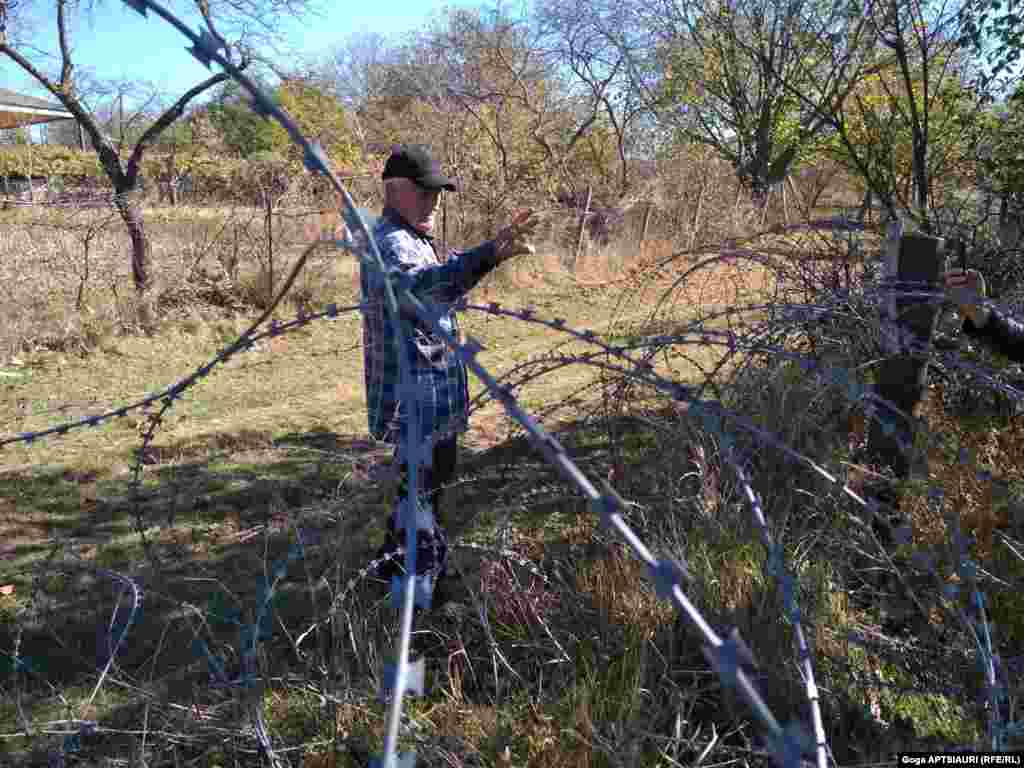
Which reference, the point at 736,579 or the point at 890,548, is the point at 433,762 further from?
the point at 890,548

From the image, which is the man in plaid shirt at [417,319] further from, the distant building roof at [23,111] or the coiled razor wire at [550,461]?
the distant building roof at [23,111]

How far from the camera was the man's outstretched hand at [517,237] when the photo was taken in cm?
227

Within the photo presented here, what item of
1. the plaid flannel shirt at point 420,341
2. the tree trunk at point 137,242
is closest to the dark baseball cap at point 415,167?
the plaid flannel shirt at point 420,341

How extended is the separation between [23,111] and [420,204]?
21.5 metres

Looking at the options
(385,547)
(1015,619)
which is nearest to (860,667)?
(1015,619)

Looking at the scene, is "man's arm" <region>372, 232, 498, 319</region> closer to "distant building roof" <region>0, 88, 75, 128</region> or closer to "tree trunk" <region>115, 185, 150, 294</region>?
"tree trunk" <region>115, 185, 150, 294</region>

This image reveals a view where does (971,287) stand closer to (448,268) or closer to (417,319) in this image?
(448,268)

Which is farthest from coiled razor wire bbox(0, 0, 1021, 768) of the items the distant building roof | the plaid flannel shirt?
the distant building roof

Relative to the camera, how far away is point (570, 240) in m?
12.5

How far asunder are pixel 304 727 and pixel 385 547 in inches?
30.2

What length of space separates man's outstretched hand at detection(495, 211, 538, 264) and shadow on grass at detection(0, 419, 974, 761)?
→ 665 millimetres

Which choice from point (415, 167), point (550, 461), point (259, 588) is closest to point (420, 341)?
point (415, 167)

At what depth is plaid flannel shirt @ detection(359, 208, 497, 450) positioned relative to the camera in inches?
94.2

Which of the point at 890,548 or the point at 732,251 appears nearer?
the point at 732,251
